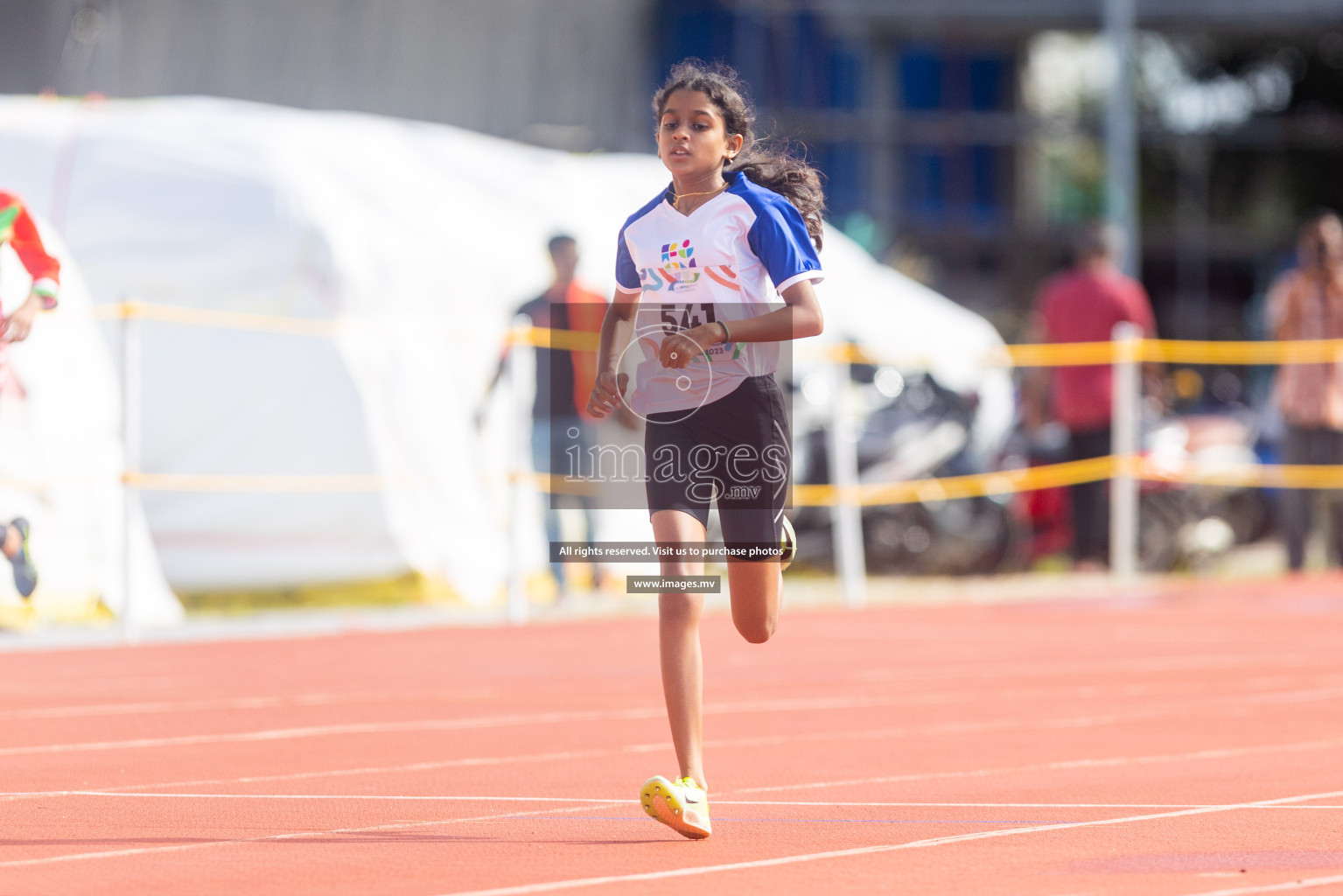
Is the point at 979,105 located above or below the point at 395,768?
above

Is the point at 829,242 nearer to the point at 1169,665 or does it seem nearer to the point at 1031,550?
the point at 1031,550

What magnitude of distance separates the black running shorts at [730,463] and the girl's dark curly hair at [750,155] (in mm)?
497

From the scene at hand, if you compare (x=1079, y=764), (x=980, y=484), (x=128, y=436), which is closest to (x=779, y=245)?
(x=1079, y=764)

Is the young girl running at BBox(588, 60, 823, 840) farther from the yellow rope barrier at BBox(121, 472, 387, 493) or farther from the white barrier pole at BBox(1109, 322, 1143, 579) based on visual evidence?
the white barrier pole at BBox(1109, 322, 1143, 579)

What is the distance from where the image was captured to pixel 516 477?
1270 centimetres

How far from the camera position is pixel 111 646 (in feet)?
35.4

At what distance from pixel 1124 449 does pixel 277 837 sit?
10573 mm

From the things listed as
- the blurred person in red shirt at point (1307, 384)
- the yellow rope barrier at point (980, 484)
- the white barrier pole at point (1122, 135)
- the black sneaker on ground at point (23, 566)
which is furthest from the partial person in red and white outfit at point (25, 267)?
the white barrier pole at point (1122, 135)

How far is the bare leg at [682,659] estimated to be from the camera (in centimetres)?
513

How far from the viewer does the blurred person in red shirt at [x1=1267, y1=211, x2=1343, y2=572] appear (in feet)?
48.6

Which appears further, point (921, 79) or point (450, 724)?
point (921, 79)

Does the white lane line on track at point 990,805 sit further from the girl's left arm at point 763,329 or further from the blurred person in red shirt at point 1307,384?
the blurred person in red shirt at point 1307,384

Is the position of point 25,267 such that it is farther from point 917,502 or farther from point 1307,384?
point 1307,384

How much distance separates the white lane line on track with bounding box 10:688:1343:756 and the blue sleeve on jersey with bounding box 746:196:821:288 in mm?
2356
